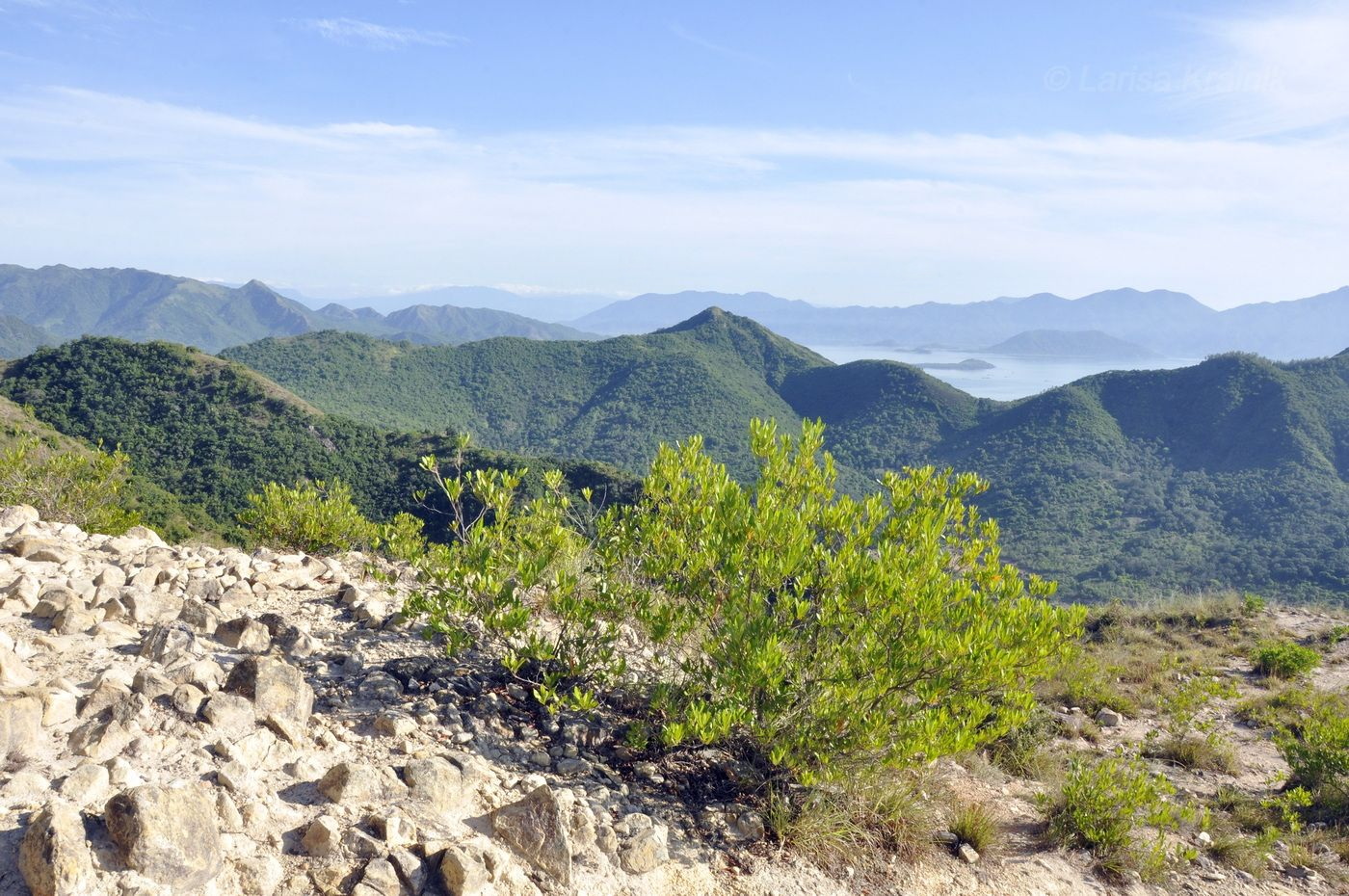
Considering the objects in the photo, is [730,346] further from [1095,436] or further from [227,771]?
[227,771]

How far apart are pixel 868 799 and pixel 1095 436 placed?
81.4 m

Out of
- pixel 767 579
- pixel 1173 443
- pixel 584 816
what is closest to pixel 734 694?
pixel 767 579

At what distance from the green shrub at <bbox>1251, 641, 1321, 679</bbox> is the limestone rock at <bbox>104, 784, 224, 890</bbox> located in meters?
12.5

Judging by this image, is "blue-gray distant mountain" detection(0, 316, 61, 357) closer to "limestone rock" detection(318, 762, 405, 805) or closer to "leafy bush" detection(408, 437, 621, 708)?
"leafy bush" detection(408, 437, 621, 708)

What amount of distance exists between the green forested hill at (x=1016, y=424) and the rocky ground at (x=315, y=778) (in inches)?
1204

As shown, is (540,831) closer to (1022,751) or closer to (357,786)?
(357,786)

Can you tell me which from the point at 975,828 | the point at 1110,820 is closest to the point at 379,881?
the point at 975,828

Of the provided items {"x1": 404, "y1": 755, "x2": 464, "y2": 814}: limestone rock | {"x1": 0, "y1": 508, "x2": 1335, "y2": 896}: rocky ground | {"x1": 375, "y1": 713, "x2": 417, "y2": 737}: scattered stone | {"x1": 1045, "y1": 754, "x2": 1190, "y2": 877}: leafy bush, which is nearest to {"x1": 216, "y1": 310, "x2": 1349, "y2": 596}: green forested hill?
{"x1": 1045, "y1": 754, "x2": 1190, "y2": 877}: leafy bush

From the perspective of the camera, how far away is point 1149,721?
8.39m

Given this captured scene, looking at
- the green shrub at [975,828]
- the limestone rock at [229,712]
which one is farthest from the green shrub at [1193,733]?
the limestone rock at [229,712]

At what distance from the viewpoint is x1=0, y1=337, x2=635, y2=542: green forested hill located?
129 ft

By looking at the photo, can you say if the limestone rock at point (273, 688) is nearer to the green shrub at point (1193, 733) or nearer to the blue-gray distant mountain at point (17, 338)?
the green shrub at point (1193, 733)

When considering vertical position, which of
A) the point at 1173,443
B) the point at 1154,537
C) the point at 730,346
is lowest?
the point at 1154,537

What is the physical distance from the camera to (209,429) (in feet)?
147
